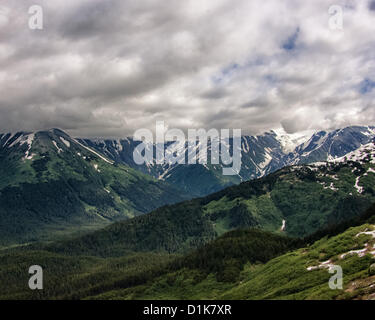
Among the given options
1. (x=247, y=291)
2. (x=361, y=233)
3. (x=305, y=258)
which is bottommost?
(x=247, y=291)

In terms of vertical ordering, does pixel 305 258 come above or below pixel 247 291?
above

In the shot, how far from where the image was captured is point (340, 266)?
128750mm
